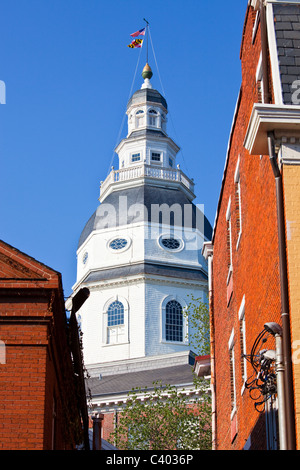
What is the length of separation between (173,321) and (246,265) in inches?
1818

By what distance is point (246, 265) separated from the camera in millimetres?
17219

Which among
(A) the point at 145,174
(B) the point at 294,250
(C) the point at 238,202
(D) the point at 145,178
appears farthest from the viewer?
(A) the point at 145,174

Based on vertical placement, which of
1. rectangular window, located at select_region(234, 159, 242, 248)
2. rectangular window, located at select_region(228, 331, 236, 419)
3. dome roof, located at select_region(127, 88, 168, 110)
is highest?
dome roof, located at select_region(127, 88, 168, 110)

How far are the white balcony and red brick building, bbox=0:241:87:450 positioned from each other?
2256 inches

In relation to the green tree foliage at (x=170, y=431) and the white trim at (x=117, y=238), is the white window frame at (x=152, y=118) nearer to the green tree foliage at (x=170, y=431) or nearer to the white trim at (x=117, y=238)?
the white trim at (x=117, y=238)

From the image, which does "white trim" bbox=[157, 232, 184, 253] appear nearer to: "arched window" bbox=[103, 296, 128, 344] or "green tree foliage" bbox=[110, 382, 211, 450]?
"arched window" bbox=[103, 296, 128, 344]

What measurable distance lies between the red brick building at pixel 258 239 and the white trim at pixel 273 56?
1 cm

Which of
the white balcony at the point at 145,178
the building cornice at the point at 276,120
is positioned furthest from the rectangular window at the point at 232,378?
the white balcony at the point at 145,178

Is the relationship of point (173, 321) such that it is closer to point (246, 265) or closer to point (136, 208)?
point (136, 208)

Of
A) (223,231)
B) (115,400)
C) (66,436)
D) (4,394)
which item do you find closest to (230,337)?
(223,231)

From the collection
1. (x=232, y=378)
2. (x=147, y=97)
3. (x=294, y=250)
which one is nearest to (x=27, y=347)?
(x=294, y=250)

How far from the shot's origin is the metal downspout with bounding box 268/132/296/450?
1209 cm

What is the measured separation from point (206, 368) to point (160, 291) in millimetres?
37072

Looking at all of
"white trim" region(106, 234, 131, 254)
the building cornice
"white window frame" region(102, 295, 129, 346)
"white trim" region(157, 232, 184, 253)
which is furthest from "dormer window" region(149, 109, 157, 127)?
the building cornice
